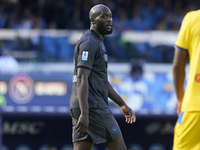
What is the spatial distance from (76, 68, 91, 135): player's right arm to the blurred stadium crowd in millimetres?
7222

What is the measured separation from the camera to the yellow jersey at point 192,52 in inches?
130

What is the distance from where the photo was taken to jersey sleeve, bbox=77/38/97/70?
3.86 m

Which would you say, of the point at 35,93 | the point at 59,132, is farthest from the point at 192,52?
the point at 59,132

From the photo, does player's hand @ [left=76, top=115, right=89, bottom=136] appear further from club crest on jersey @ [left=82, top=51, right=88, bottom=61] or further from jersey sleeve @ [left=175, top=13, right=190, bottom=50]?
jersey sleeve @ [left=175, top=13, right=190, bottom=50]

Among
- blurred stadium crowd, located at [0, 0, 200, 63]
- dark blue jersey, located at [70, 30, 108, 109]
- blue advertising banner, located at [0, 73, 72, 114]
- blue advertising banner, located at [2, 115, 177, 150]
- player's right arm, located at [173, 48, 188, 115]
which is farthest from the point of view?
blue advertising banner, located at [2, 115, 177, 150]

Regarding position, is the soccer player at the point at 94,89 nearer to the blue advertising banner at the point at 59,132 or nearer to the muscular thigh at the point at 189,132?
the muscular thigh at the point at 189,132

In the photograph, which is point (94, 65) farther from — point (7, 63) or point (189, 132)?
point (7, 63)

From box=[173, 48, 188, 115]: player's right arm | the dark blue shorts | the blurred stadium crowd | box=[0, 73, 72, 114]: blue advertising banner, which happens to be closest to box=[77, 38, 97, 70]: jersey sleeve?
the dark blue shorts

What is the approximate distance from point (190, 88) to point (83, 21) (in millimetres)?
10039

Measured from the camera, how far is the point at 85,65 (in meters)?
3.85

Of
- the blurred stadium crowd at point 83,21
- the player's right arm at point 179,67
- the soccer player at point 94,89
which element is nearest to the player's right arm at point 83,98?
the soccer player at point 94,89

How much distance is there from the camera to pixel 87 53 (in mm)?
3898

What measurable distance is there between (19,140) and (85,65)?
8.97 m

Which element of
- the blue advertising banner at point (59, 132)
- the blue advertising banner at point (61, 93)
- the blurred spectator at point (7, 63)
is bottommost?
the blue advertising banner at point (59, 132)
